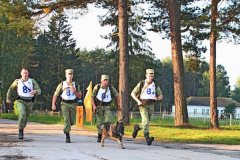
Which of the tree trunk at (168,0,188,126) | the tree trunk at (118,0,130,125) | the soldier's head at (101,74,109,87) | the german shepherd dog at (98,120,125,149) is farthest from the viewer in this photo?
the tree trunk at (168,0,188,126)

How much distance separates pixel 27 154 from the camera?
839cm

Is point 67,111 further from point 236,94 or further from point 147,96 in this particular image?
point 236,94

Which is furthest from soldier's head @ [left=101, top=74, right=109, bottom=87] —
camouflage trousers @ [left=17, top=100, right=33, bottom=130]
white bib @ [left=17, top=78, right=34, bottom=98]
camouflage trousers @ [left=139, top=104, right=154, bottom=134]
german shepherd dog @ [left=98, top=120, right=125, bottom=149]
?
camouflage trousers @ [left=17, top=100, right=33, bottom=130]

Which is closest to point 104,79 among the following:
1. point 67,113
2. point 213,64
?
point 67,113

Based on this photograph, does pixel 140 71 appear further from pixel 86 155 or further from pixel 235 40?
pixel 86 155

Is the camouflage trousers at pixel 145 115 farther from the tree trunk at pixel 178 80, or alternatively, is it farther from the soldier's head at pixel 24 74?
the tree trunk at pixel 178 80

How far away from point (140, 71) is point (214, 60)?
78.2ft

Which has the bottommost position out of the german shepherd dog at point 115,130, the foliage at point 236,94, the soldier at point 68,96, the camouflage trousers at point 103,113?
the german shepherd dog at point 115,130

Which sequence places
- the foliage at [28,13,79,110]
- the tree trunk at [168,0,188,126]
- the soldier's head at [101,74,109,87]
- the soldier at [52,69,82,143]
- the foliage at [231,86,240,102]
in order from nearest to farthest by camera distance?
the soldier at [52,69,82,143] → the soldier's head at [101,74,109,87] → the tree trunk at [168,0,188,126] → the foliage at [28,13,79,110] → the foliage at [231,86,240,102]

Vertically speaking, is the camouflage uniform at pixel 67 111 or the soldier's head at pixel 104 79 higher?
the soldier's head at pixel 104 79

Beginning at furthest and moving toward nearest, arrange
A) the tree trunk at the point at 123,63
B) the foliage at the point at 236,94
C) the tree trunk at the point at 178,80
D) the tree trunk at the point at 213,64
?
1. the foliage at the point at 236,94
2. the tree trunk at the point at 213,64
3. the tree trunk at the point at 178,80
4. the tree trunk at the point at 123,63

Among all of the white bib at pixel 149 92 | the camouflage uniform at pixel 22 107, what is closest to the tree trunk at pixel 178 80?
the white bib at pixel 149 92

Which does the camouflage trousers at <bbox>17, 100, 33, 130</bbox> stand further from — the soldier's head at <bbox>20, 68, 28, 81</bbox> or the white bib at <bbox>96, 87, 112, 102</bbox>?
the white bib at <bbox>96, 87, 112, 102</bbox>

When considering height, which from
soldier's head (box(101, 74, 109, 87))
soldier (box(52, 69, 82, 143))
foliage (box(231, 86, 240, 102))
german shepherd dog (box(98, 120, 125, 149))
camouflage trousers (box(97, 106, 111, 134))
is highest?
foliage (box(231, 86, 240, 102))
